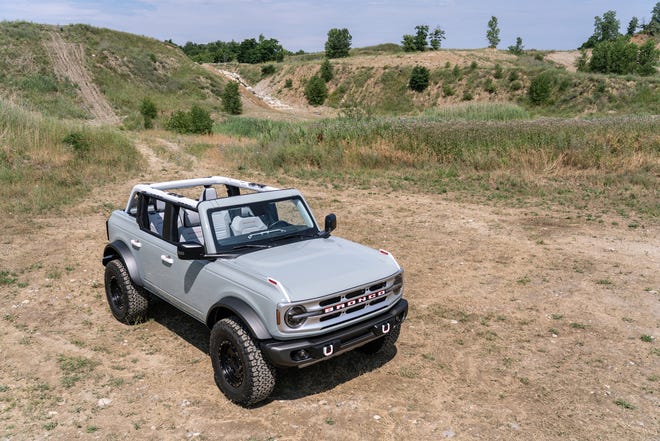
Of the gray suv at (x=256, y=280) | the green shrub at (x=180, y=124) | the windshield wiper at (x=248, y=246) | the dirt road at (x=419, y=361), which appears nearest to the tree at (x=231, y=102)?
the green shrub at (x=180, y=124)

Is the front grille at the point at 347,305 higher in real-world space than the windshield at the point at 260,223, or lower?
lower

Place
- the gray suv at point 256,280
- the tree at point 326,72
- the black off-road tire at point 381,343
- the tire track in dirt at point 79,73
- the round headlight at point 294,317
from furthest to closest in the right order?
the tree at point 326,72 → the tire track in dirt at point 79,73 → the black off-road tire at point 381,343 → the gray suv at point 256,280 → the round headlight at point 294,317

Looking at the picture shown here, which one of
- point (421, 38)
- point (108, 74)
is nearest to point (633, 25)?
point (421, 38)

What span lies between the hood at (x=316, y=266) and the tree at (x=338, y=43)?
93979 mm

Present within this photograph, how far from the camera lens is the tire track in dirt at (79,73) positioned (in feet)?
141

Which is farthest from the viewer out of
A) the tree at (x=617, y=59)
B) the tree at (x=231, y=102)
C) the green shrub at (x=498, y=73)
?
the tree at (x=617, y=59)

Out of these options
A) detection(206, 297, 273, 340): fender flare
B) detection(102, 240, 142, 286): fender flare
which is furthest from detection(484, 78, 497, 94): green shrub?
detection(206, 297, 273, 340): fender flare

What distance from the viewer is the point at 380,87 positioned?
6750 cm

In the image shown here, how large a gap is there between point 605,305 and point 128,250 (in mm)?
6073

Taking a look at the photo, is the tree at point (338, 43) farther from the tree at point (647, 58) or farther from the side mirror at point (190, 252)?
the side mirror at point (190, 252)

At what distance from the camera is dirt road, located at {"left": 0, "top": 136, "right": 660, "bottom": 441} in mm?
4562

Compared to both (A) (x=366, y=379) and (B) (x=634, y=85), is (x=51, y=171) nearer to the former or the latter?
(A) (x=366, y=379)

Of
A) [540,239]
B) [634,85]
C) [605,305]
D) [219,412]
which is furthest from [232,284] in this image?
[634,85]

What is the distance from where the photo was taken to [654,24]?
4697 inches
